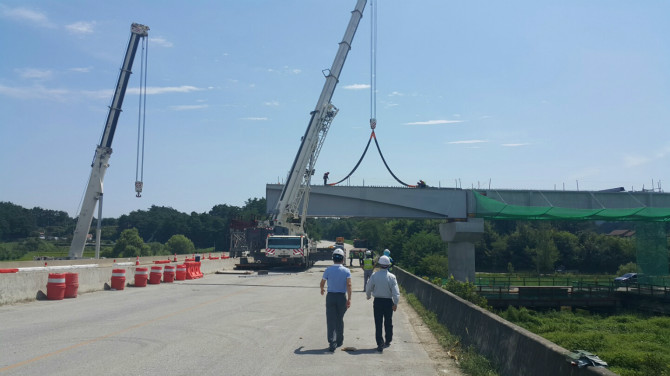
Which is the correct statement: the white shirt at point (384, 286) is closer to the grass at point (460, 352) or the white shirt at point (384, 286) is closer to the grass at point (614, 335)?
the grass at point (460, 352)

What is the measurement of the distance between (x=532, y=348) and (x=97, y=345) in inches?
277

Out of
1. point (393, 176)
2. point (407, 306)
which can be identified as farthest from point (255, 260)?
point (407, 306)

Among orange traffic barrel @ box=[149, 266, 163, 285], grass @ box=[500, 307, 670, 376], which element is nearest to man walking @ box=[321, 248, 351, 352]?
grass @ box=[500, 307, 670, 376]

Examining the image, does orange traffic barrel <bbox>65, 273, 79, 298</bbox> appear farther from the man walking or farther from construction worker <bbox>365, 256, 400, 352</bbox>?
construction worker <bbox>365, 256, 400, 352</bbox>

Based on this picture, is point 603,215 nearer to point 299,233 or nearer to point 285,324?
point 299,233

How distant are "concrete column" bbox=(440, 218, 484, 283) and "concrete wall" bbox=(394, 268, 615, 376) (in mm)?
37546

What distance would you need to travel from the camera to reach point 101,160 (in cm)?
3656

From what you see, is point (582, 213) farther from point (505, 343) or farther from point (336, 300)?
point (505, 343)

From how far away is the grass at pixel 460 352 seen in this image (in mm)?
7707

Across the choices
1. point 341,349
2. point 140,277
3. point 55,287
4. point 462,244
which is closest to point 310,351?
point 341,349

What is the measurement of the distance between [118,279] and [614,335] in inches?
1173

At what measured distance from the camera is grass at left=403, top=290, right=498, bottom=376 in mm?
7707

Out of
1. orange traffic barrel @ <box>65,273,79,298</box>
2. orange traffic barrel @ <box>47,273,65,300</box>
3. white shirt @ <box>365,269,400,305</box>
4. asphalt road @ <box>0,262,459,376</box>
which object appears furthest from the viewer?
orange traffic barrel @ <box>65,273,79,298</box>

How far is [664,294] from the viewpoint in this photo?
45.2 metres
